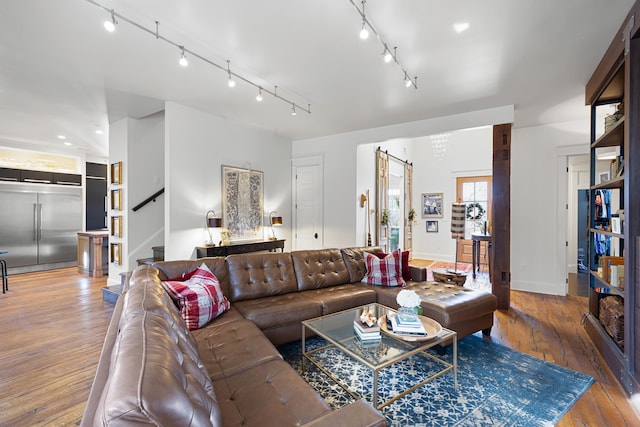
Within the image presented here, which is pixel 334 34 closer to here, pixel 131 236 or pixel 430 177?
pixel 131 236

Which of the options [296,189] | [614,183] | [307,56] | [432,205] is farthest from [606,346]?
[432,205]

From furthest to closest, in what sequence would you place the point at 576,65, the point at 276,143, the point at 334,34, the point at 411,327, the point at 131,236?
the point at 276,143, the point at 131,236, the point at 576,65, the point at 334,34, the point at 411,327

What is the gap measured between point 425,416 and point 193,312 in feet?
5.76

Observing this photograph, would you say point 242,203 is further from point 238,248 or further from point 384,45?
point 384,45

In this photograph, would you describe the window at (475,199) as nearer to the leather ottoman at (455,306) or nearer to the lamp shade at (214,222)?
the leather ottoman at (455,306)

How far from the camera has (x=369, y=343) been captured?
2.10m

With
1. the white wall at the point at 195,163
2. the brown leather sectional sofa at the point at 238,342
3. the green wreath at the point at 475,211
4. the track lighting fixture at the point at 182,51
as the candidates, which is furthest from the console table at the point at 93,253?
the green wreath at the point at 475,211

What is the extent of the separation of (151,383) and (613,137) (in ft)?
13.2

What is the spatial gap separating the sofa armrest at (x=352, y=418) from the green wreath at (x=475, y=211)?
7.41 meters

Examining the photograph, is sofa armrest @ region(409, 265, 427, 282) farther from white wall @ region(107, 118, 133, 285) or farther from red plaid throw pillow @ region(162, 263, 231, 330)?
white wall @ region(107, 118, 133, 285)

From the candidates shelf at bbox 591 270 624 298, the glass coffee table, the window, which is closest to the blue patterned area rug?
the glass coffee table

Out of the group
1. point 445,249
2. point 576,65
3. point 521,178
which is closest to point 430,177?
point 445,249

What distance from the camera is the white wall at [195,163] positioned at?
414cm

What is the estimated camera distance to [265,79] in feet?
11.1
